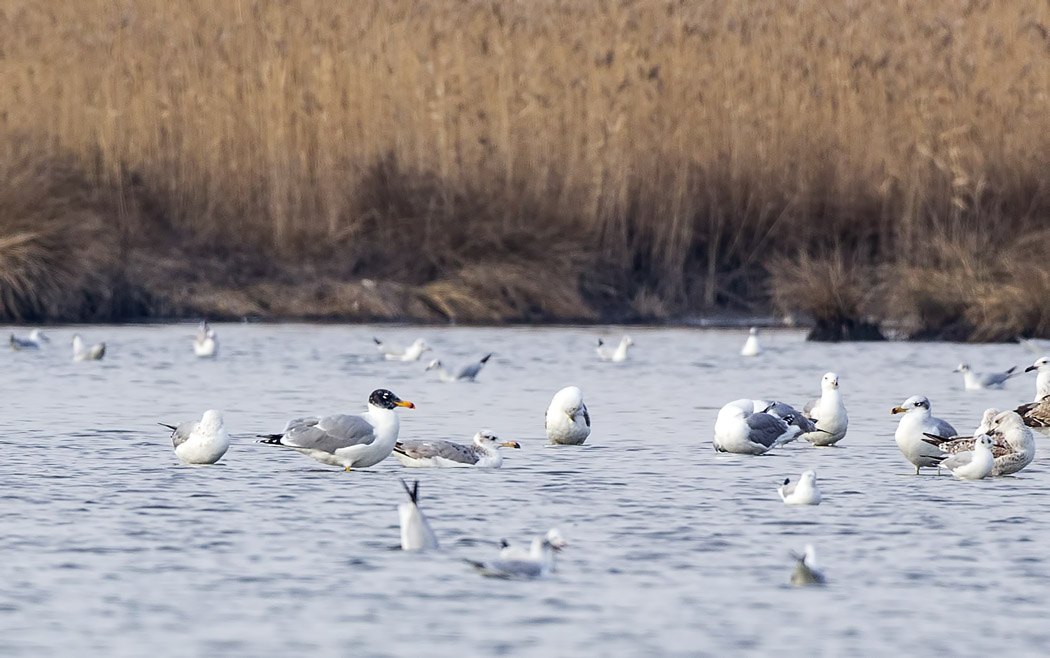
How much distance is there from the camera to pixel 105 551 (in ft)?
24.1

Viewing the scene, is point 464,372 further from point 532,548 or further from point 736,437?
point 532,548

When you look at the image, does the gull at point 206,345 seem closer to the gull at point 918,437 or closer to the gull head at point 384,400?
the gull head at point 384,400

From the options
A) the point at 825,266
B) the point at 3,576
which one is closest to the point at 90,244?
the point at 825,266

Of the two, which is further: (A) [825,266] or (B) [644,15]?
(B) [644,15]

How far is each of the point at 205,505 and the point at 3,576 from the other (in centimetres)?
182

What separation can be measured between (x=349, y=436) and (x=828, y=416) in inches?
121

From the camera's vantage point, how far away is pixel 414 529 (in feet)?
24.0

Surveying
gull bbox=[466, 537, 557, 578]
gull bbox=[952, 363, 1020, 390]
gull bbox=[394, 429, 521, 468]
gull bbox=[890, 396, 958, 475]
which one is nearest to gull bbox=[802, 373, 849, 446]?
gull bbox=[890, 396, 958, 475]

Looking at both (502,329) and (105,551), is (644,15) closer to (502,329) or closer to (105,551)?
(502,329)

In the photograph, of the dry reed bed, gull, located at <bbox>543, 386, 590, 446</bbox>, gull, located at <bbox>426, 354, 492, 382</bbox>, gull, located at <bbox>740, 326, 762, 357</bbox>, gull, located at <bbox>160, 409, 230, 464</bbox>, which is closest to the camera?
gull, located at <bbox>160, 409, 230, 464</bbox>

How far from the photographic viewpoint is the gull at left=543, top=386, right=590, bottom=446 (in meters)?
10.9

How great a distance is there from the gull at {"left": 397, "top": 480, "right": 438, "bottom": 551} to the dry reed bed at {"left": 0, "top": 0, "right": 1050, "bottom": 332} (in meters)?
13.3

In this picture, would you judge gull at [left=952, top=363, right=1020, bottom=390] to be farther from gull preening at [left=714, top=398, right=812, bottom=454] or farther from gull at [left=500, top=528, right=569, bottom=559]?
gull at [left=500, top=528, right=569, bottom=559]

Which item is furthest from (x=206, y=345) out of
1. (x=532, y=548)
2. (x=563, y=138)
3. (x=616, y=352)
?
(x=532, y=548)
